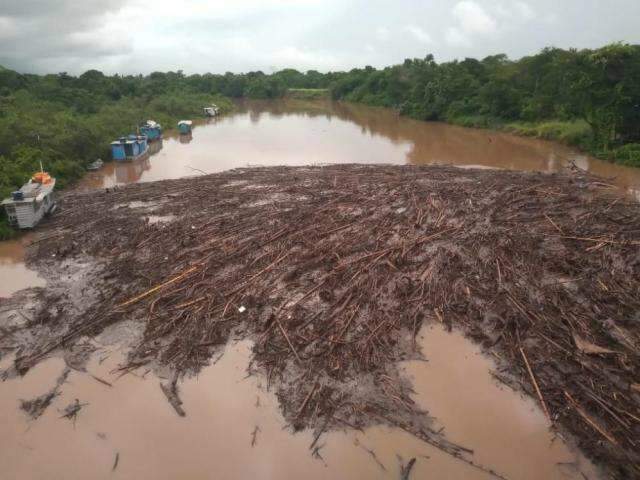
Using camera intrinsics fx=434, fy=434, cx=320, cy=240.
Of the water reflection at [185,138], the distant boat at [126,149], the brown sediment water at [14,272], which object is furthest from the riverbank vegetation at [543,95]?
the brown sediment water at [14,272]

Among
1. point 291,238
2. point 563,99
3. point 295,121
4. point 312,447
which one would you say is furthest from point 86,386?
point 295,121

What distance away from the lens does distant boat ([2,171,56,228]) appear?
10531mm

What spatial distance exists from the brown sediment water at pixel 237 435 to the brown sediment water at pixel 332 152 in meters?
4.28

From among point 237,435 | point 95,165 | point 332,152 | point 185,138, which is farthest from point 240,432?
point 185,138

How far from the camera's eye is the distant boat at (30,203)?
1053 centimetres

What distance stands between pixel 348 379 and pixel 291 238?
Result: 4448 mm

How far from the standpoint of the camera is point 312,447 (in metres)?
4.91

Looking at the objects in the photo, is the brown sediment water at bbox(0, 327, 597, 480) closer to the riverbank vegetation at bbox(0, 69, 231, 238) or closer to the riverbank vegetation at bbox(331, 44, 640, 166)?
the riverbank vegetation at bbox(0, 69, 231, 238)

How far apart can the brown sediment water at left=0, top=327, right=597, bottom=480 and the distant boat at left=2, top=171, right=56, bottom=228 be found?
6.01m

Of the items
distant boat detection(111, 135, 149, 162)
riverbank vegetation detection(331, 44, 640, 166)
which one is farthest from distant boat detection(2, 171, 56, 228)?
riverbank vegetation detection(331, 44, 640, 166)

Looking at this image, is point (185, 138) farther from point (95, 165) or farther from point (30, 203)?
point (30, 203)

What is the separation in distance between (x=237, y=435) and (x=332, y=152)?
63.8 ft

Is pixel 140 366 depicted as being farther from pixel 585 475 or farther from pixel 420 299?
pixel 585 475

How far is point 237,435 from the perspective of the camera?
5.14 m
